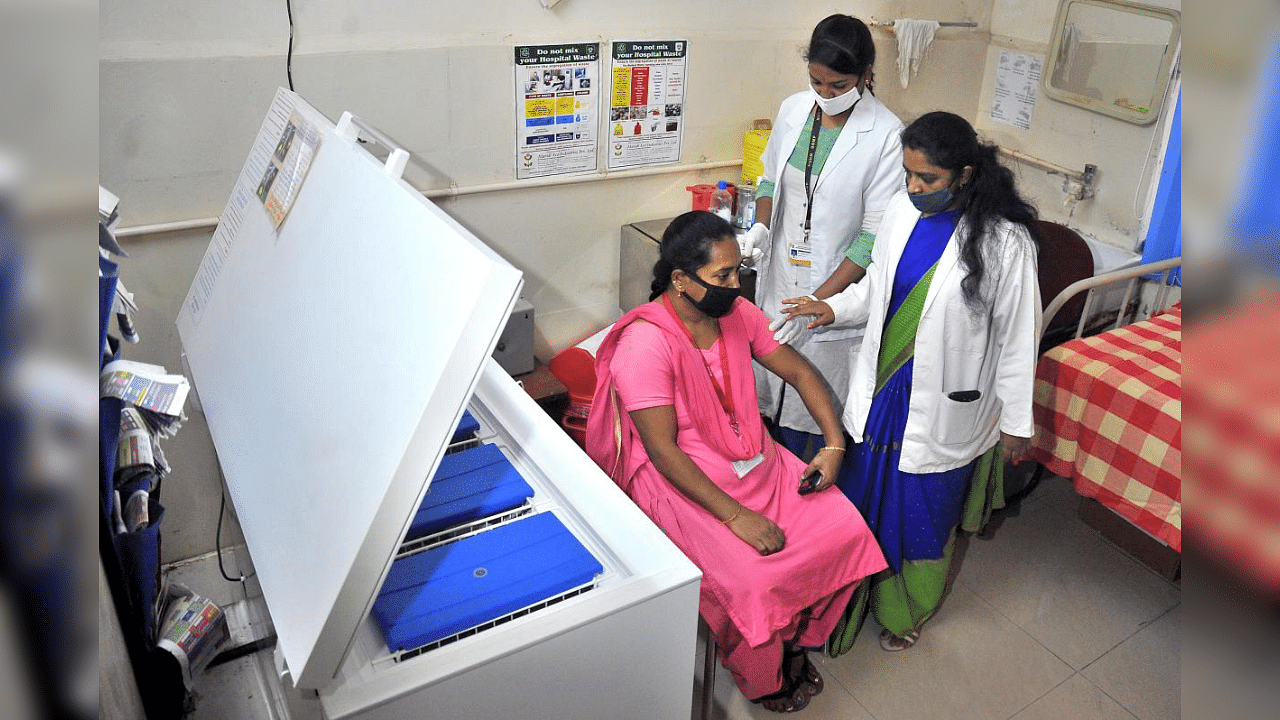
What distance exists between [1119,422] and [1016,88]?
198 centimetres

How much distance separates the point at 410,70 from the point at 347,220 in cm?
144

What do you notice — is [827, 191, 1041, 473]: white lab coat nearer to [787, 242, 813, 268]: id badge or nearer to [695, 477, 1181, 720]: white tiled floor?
[787, 242, 813, 268]: id badge

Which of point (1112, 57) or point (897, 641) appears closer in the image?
point (897, 641)

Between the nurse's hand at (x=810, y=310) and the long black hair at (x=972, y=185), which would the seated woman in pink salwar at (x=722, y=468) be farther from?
the long black hair at (x=972, y=185)

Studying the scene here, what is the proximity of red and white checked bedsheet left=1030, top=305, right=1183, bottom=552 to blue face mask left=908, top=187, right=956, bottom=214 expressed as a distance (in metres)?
0.79

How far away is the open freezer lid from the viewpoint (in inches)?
50.2

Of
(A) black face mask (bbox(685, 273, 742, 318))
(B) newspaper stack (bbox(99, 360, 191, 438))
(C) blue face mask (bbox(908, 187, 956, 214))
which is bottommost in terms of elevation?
(A) black face mask (bbox(685, 273, 742, 318))

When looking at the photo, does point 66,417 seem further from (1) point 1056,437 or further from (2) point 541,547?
(1) point 1056,437

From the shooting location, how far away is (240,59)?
270 centimetres

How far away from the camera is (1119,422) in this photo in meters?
2.68

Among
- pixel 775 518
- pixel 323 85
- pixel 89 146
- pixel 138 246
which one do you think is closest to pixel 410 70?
pixel 323 85

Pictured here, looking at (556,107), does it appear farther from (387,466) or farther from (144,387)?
(387,466)

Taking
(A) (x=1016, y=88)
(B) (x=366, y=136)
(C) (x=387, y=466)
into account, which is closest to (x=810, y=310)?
(B) (x=366, y=136)

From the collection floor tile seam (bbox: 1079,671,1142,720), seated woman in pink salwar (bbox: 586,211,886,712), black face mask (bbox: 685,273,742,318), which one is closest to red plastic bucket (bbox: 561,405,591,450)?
seated woman in pink salwar (bbox: 586,211,886,712)
